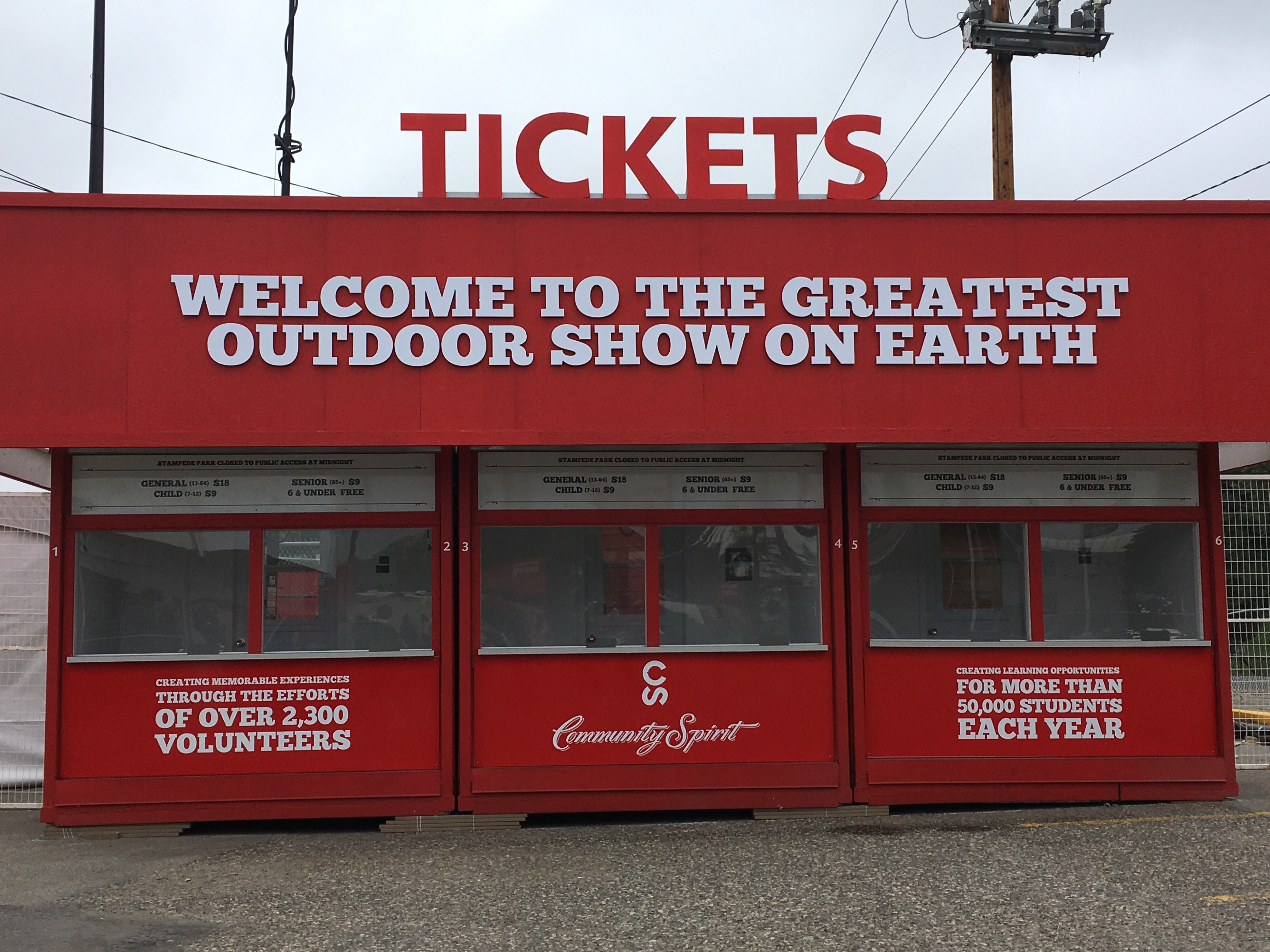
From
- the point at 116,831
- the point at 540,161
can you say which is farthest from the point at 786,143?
the point at 116,831

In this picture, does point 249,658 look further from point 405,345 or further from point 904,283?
point 904,283

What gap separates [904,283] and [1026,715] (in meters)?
3.39

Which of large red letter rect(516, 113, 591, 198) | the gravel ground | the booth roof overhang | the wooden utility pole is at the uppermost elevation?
the wooden utility pole

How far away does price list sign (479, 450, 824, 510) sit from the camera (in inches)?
356

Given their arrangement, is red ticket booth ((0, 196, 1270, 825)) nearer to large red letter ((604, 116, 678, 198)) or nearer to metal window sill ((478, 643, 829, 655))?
metal window sill ((478, 643, 829, 655))

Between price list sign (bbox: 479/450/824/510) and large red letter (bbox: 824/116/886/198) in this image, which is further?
large red letter (bbox: 824/116/886/198)

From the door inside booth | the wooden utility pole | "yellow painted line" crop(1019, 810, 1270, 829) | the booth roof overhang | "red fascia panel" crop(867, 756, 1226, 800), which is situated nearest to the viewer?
"yellow painted line" crop(1019, 810, 1270, 829)

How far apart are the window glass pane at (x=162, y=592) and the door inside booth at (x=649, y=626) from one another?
1.80 meters

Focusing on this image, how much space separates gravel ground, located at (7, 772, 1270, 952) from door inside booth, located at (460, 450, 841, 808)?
45 cm

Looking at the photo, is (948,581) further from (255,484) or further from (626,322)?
(255,484)

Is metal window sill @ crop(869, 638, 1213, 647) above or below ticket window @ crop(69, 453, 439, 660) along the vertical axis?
below

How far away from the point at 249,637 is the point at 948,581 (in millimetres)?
5341

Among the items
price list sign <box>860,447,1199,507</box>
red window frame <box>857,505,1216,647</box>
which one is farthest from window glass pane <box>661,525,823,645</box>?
price list sign <box>860,447,1199,507</box>

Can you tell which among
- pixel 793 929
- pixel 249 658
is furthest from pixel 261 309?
pixel 793 929
